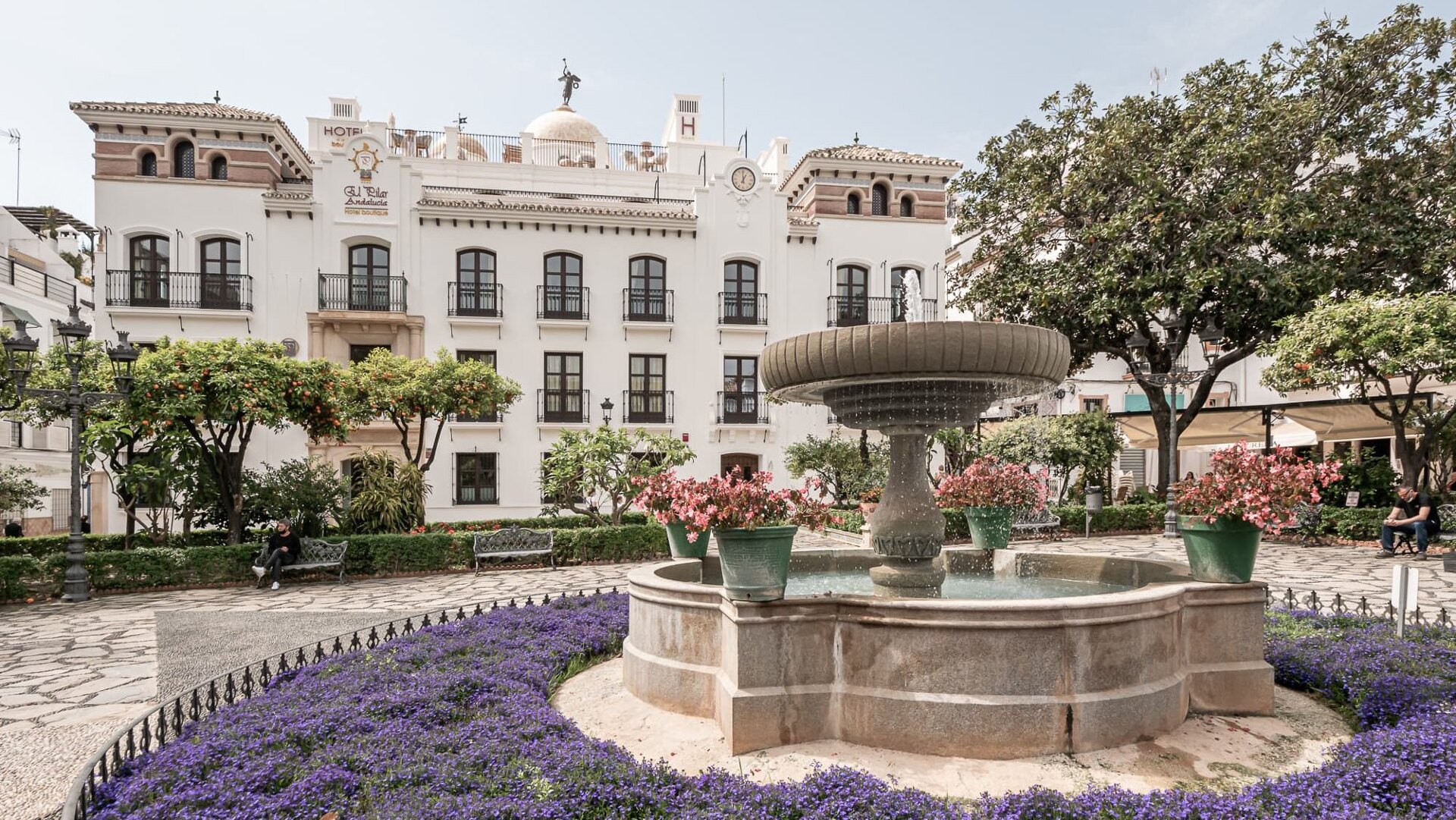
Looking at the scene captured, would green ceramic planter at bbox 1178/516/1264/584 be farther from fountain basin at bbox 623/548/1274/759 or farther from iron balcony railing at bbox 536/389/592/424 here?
iron balcony railing at bbox 536/389/592/424

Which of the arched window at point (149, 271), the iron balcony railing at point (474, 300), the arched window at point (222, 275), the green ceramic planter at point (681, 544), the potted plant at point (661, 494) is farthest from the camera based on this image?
the iron balcony railing at point (474, 300)

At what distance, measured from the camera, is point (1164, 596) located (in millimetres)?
4660

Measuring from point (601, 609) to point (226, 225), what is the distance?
20254 millimetres

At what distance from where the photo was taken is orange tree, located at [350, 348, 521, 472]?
54.3ft

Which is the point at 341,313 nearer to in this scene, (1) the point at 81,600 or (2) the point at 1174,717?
(1) the point at 81,600

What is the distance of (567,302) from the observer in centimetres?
2403

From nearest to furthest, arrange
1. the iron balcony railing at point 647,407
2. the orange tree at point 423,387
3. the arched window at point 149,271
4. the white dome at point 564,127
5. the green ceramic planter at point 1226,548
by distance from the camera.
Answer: the green ceramic planter at point 1226,548 → the orange tree at point 423,387 → the arched window at point 149,271 → the iron balcony railing at point 647,407 → the white dome at point 564,127

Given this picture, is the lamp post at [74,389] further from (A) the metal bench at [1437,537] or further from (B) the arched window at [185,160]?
(A) the metal bench at [1437,537]

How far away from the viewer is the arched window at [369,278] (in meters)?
22.5

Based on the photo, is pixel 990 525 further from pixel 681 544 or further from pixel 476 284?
pixel 476 284

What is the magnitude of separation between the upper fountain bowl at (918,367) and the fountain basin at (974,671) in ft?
4.46

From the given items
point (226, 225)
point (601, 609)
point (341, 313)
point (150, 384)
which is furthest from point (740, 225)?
point (601, 609)

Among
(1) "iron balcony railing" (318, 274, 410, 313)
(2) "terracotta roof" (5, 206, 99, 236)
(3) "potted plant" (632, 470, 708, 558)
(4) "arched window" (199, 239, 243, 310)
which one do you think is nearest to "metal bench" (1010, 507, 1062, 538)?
(3) "potted plant" (632, 470, 708, 558)

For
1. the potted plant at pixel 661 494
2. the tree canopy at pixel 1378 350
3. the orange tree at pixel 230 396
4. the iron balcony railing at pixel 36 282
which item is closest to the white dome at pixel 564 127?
the iron balcony railing at pixel 36 282
